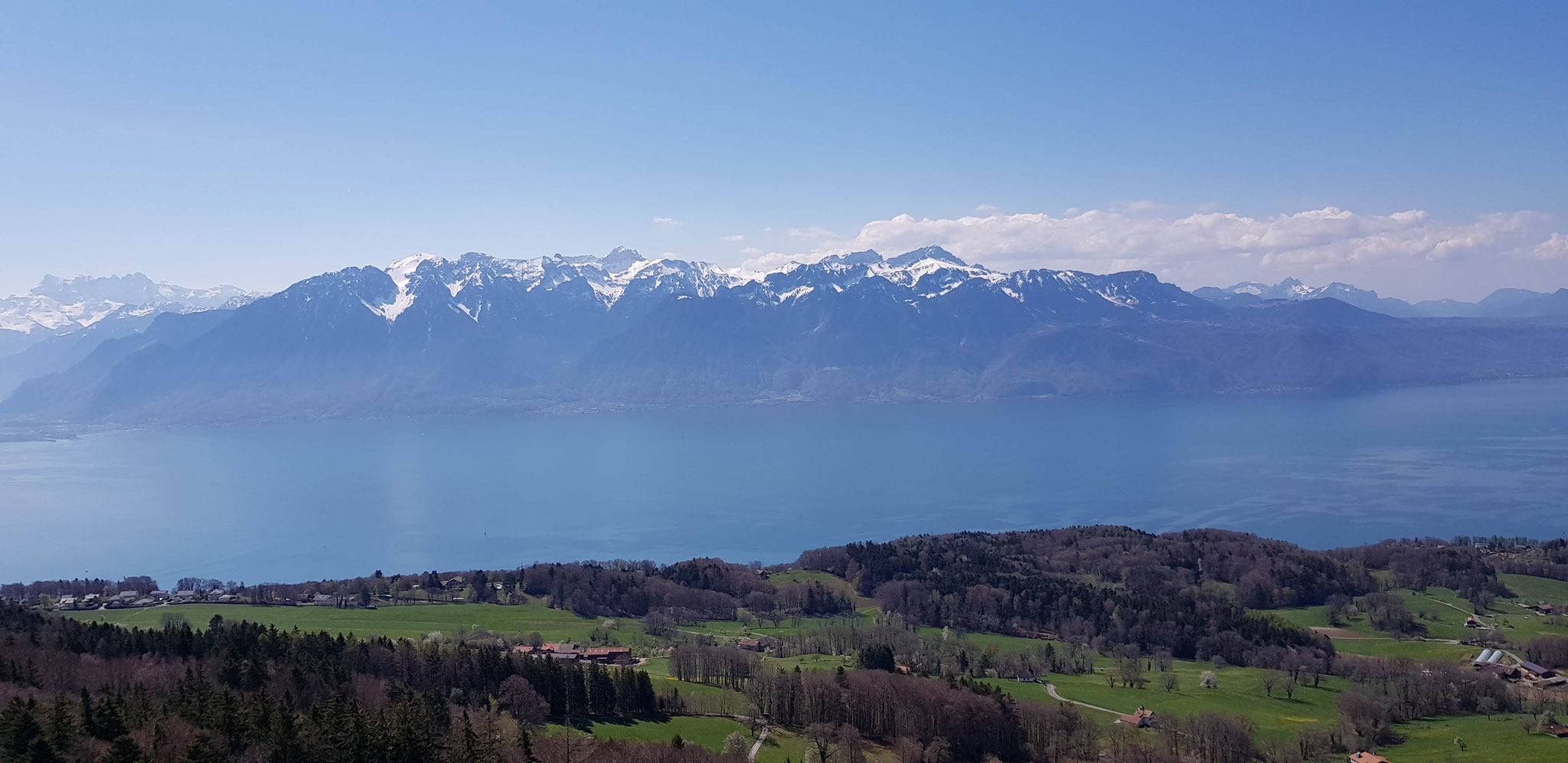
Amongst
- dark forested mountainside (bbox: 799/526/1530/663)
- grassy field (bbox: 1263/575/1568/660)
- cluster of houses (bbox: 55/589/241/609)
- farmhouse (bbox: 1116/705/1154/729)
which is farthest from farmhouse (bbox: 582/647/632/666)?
grassy field (bbox: 1263/575/1568/660)

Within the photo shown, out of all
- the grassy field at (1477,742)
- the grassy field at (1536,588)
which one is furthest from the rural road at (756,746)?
the grassy field at (1536,588)

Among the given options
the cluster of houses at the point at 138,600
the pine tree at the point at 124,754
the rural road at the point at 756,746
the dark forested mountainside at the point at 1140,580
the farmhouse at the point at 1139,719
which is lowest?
the dark forested mountainside at the point at 1140,580

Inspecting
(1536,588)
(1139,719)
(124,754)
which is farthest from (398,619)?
(1536,588)

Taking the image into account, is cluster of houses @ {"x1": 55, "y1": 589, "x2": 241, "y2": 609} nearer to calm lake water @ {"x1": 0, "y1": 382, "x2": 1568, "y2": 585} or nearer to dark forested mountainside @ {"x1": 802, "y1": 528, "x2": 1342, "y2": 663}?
calm lake water @ {"x1": 0, "y1": 382, "x2": 1568, "y2": 585}

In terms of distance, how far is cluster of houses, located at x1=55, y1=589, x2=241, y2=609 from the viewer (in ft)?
195

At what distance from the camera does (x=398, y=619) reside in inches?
2277

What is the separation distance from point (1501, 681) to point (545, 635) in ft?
139

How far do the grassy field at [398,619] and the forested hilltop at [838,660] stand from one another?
326 millimetres

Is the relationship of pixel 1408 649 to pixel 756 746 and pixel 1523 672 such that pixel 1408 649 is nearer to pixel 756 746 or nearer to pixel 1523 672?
pixel 1523 672

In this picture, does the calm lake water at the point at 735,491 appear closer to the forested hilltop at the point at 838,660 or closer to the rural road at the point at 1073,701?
the forested hilltop at the point at 838,660

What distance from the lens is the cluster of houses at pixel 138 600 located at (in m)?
59.5

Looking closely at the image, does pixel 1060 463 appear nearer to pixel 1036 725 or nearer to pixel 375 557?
pixel 375 557

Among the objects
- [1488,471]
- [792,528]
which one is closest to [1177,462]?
[1488,471]

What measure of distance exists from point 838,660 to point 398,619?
2514 cm
